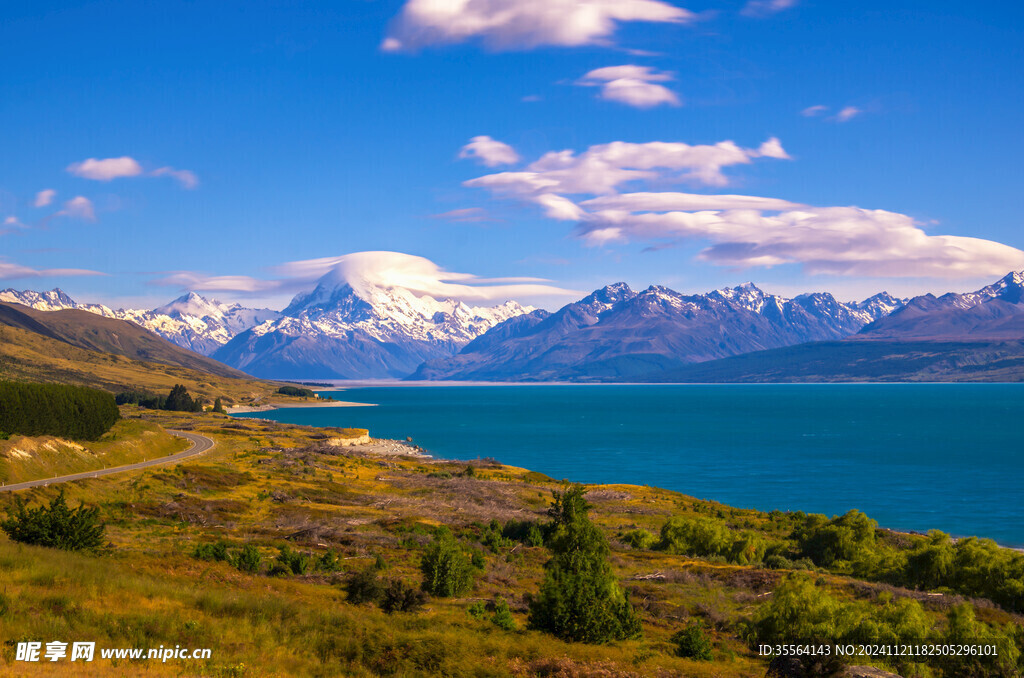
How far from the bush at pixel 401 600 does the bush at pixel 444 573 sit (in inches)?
136

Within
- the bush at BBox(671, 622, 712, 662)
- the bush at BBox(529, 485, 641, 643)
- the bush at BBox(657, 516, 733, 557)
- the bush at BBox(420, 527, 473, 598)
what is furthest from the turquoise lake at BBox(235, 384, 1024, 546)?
the bush at BBox(529, 485, 641, 643)

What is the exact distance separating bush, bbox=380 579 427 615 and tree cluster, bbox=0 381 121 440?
6420 cm

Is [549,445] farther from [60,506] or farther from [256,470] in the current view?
[60,506]

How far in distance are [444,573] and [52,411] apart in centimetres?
7049

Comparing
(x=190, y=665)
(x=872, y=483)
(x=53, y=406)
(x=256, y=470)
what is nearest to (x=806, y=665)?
(x=190, y=665)

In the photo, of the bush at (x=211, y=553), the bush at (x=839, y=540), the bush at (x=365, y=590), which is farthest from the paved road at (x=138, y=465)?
the bush at (x=839, y=540)

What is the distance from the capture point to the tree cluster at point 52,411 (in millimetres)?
76688

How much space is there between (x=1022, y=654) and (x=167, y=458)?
83320 mm

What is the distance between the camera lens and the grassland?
63.4ft

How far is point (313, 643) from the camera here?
20.3 meters

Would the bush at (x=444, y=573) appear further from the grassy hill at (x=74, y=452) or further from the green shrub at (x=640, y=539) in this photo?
the grassy hill at (x=74, y=452)

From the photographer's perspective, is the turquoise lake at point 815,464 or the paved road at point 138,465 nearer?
the paved road at point 138,465

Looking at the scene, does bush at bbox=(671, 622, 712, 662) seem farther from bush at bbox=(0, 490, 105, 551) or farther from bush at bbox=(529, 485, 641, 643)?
bush at bbox=(0, 490, 105, 551)

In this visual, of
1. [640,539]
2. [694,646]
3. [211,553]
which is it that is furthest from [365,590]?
[640,539]
